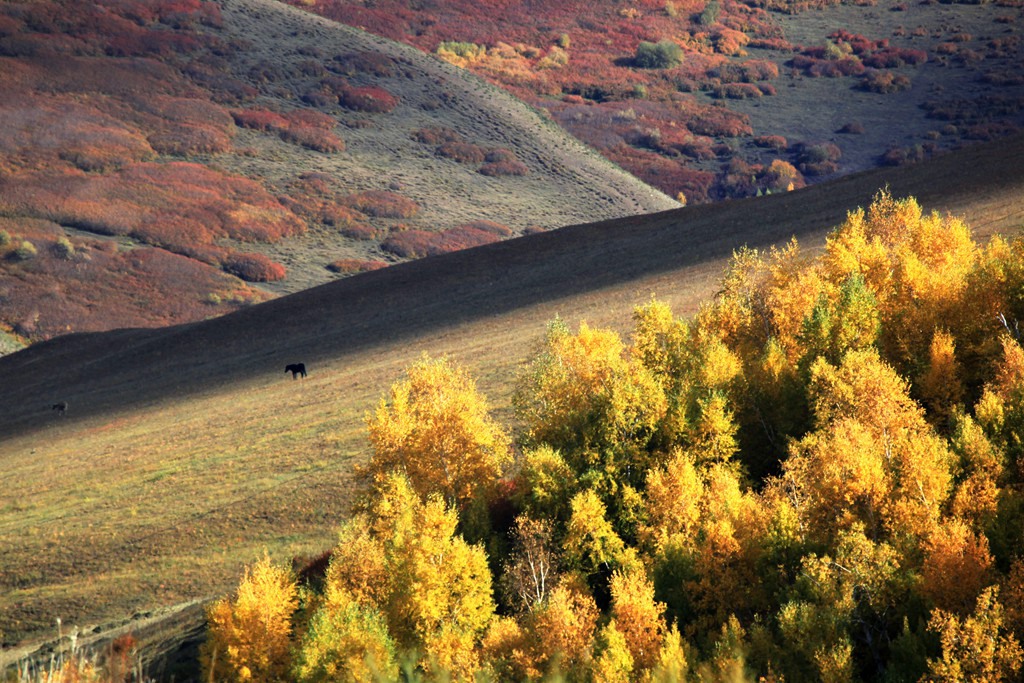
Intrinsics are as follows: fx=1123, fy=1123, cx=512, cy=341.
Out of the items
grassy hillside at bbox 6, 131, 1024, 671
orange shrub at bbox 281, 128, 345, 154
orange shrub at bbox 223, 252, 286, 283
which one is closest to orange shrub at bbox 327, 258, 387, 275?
orange shrub at bbox 223, 252, 286, 283

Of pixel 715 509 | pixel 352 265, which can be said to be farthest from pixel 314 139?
pixel 715 509

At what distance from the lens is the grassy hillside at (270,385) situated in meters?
48.3

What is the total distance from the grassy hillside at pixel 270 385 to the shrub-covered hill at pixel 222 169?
134ft

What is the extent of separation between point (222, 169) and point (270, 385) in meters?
105

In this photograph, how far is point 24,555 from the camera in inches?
1965

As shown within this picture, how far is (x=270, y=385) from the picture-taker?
7188 centimetres

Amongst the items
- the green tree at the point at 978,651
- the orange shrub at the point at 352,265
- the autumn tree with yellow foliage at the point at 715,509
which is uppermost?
the orange shrub at the point at 352,265

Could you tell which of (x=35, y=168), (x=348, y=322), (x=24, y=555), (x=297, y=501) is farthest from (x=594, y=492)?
(x=35, y=168)

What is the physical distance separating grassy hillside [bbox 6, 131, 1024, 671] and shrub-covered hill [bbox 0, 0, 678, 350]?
40.9 m

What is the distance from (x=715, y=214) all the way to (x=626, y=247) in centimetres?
906

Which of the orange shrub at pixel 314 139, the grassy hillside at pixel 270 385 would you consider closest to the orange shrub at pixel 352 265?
the orange shrub at pixel 314 139

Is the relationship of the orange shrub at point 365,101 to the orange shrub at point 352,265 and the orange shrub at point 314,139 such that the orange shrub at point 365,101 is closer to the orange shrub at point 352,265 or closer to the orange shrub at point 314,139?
the orange shrub at point 314,139

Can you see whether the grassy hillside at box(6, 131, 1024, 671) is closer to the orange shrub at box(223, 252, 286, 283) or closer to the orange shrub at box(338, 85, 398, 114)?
the orange shrub at box(223, 252, 286, 283)

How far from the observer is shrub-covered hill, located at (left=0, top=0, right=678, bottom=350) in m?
138
